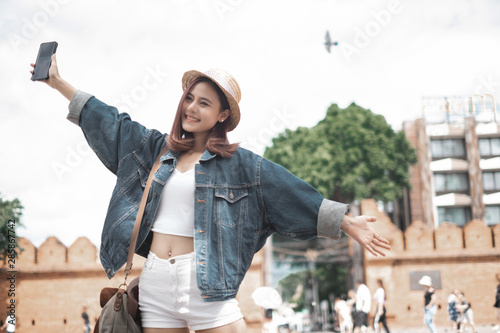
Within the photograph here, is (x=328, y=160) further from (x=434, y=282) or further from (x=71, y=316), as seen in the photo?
(x=71, y=316)

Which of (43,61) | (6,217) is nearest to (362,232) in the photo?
(43,61)

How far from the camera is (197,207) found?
7.63 feet

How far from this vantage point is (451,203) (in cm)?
3319

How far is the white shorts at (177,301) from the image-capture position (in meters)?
2.26

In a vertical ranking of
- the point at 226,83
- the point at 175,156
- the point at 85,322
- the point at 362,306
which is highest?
the point at 226,83

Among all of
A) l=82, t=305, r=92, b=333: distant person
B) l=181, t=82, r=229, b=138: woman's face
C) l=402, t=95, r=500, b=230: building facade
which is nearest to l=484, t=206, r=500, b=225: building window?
l=402, t=95, r=500, b=230: building facade

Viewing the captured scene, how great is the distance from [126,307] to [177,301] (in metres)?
0.23

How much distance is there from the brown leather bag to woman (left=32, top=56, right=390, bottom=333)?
0.03 metres

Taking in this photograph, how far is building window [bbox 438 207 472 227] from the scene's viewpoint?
110 feet

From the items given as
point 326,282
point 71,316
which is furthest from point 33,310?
point 326,282

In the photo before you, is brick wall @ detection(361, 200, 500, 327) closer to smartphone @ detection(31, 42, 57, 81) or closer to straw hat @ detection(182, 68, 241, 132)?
straw hat @ detection(182, 68, 241, 132)

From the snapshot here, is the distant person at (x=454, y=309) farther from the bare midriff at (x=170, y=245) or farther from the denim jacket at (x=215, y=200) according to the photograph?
the bare midriff at (x=170, y=245)

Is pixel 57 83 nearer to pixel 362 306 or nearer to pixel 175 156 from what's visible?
pixel 175 156

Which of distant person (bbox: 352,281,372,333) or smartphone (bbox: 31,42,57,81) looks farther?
distant person (bbox: 352,281,372,333)
